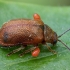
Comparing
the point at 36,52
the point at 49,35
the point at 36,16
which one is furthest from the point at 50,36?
the point at 36,16

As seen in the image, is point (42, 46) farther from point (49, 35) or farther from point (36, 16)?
point (36, 16)

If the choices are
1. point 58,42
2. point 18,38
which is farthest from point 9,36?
point 58,42

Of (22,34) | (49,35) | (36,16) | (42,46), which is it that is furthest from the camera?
(36,16)

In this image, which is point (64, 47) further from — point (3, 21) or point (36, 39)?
point (3, 21)

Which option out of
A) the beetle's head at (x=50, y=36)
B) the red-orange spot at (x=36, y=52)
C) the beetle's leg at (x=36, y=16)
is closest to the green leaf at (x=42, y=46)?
the red-orange spot at (x=36, y=52)

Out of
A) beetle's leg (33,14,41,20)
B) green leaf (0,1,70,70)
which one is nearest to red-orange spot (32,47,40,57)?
green leaf (0,1,70,70)

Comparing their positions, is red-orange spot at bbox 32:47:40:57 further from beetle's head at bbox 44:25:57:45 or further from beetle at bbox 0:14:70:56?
beetle's head at bbox 44:25:57:45

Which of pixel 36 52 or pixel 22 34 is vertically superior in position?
pixel 22 34
